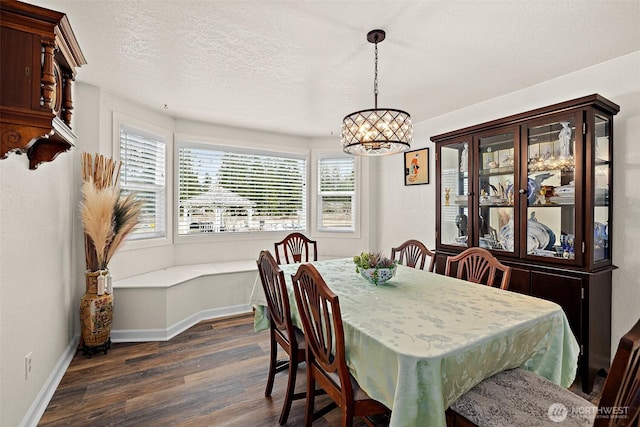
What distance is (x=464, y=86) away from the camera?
2.89 metres

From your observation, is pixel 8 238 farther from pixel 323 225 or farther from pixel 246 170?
pixel 323 225

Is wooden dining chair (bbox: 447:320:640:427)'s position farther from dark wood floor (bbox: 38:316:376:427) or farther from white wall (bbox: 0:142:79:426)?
white wall (bbox: 0:142:79:426)

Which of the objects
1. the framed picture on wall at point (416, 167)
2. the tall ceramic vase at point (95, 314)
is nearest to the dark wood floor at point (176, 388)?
the tall ceramic vase at point (95, 314)

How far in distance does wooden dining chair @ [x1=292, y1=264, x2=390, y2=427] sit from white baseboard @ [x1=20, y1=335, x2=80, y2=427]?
1.70m

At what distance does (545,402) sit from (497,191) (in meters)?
2.02

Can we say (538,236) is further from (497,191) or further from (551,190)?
(497,191)

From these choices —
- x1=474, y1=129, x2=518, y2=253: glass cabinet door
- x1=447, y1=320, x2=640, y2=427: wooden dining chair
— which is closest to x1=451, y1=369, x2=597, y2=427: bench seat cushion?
x1=447, y1=320, x2=640, y2=427: wooden dining chair

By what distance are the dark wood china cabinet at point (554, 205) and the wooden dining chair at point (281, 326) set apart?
194cm

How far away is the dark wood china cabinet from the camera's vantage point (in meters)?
2.21

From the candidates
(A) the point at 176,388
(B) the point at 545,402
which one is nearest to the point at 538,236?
(B) the point at 545,402

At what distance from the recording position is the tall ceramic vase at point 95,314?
8.88 ft

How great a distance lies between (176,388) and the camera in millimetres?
2283

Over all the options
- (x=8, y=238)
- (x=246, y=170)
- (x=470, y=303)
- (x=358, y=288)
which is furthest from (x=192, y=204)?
(x=470, y=303)

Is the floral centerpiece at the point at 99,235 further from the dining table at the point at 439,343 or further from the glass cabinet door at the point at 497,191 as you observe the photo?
the glass cabinet door at the point at 497,191
